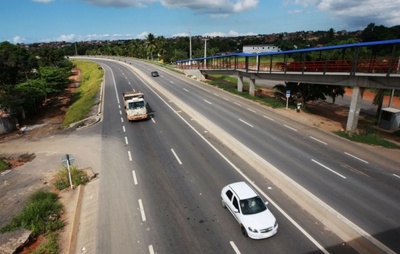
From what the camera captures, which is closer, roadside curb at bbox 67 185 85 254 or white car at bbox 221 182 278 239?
white car at bbox 221 182 278 239

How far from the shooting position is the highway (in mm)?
12266

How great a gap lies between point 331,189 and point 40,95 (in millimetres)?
51246

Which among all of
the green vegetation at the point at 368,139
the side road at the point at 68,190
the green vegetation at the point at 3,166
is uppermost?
the green vegetation at the point at 368,139

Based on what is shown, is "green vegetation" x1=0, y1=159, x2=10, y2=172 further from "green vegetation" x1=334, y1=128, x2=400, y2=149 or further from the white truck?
"green vegetation" x1=334, y1=128, x2=400, y2=149

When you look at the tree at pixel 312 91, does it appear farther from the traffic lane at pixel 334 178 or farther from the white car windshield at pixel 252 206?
the white car windshield at pixel 252 206

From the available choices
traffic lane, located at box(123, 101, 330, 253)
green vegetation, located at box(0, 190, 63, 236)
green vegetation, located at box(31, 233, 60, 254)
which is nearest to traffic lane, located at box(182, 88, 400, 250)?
traffic lane, located at box(123, 101, 330, 253)

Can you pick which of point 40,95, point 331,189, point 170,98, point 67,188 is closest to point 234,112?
point 170,98

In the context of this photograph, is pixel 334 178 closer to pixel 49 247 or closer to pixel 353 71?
pixel 353 71

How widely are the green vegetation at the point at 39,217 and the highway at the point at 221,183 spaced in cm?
232

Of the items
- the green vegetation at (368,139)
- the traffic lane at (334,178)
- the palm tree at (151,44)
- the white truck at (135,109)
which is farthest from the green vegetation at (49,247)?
the palm tree at (151,44)

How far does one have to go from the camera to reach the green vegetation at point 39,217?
533 inches

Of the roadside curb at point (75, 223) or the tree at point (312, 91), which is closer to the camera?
the roadside curb at point (75, 223)

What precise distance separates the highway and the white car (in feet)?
1.57

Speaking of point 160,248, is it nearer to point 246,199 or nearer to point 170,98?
point 246,199
